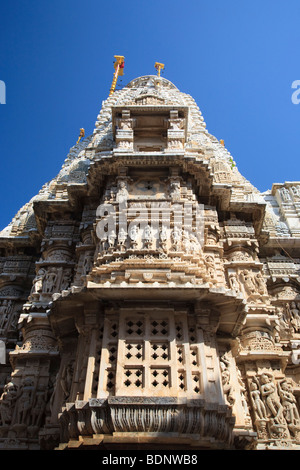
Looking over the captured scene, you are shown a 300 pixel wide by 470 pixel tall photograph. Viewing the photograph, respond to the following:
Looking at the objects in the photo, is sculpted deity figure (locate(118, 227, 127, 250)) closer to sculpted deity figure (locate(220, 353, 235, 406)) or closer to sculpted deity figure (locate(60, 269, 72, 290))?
sculpted deity figure (locate(60, 269, 72, 290))

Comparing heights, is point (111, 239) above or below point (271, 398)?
above

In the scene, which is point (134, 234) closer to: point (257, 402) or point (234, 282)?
point (234, 282)

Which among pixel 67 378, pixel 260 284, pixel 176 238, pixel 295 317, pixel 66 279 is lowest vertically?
pixel 67 378

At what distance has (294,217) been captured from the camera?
53.8 ft

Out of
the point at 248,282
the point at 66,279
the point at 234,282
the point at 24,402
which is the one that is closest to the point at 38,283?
the point at 66,279

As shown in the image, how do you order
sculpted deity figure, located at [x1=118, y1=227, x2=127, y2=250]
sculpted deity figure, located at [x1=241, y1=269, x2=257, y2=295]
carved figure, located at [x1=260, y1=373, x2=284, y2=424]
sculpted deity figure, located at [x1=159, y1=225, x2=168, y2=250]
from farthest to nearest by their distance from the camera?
1. sculpted deity figure, located at [x1=241, y1=269, x2=257, y2=295]
2. sculpted deity figure, located at [x1=118, y1=227, x2=127, y2=250]
3. sculpted deity figure, located at [x1=159, y1=225, x2=168, y2=250]
4. carved figure, located at [x1=260, y1=373, x2=284, y2=424]

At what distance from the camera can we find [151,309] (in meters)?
9.56

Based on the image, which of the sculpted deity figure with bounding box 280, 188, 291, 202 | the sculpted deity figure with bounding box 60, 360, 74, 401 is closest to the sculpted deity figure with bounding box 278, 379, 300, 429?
the sculpted deity figure with bounding box 60, 360, 74, 401

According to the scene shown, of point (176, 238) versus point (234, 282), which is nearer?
point (176, 238)

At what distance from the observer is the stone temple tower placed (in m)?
8.21

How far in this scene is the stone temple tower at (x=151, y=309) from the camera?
323 inches

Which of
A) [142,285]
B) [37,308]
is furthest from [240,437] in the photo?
[37,308]

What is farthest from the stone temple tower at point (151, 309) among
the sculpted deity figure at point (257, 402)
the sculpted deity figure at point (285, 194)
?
the sculpted deity figure at point (285, 194)

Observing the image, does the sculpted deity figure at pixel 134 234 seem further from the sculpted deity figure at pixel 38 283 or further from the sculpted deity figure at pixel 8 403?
the sculpted deity figure at pixel 8 403
